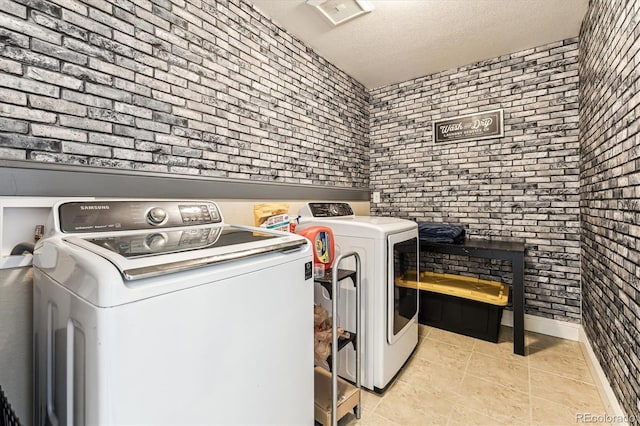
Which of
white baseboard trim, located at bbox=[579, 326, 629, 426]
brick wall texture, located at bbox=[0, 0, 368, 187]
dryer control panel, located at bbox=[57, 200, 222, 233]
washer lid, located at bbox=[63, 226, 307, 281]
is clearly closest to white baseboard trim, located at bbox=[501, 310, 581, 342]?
white baseboard trim, located at bbox=[579, 326, 629, 426]

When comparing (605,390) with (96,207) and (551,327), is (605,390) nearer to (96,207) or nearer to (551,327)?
(551,327)

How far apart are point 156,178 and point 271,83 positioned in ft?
3.98

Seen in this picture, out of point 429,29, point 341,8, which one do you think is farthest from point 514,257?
point 341,8

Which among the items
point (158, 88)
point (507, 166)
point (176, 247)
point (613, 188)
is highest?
point (158, 88)

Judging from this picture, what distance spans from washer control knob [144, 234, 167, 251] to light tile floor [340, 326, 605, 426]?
1439 mm

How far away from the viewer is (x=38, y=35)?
122cm

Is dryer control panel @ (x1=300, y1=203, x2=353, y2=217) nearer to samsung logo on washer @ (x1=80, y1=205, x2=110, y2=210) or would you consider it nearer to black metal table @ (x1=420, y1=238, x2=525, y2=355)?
black metal table @ (x1=420, y1=238, x2=525, y2=355)

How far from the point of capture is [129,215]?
1.28 metres

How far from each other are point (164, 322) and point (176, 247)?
286mm

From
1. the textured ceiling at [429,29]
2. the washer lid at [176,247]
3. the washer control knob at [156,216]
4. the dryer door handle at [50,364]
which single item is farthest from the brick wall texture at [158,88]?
the dryer door handle at [50,364]

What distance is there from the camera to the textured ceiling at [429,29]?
86.1 inches

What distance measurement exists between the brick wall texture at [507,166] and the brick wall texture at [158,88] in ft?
4.38

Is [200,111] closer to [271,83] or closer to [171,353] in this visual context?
[271,83]

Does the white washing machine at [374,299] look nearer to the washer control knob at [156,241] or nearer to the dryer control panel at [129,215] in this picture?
the dryer control panel at [129,215]
